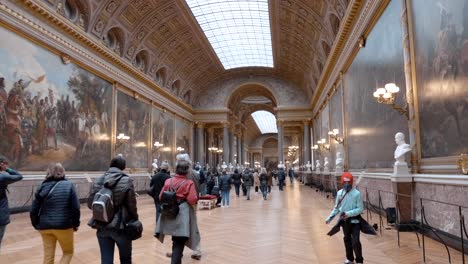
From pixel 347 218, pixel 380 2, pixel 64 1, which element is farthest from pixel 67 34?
pixel 347 218

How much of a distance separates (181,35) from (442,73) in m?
20.7

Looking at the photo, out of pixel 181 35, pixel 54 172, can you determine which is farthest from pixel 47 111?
pixel 181 35

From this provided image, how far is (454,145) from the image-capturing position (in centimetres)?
674

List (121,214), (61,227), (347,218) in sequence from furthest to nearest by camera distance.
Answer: (347,218)
(61,227)
(121,214)

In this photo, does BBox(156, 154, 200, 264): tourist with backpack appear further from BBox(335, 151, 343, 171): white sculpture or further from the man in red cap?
BBox(335, 151, 343, 171): white sculpture

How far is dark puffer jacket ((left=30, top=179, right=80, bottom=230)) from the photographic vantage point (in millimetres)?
4203

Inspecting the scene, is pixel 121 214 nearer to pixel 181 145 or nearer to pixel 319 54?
pixel 319 54

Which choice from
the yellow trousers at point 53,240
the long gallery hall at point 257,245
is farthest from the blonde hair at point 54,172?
the long gallery hall at point 257,245

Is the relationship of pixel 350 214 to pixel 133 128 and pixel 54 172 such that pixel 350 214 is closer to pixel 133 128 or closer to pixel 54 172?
pixel 54 172

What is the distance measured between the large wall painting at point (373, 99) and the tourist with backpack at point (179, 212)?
6747 millimetres

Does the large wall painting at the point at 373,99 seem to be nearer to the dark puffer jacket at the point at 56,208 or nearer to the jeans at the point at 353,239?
the jeans at the point at 353,239

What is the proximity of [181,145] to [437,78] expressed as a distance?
26488 millimetres

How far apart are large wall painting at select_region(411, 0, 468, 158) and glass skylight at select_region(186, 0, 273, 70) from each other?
1667 centimetres

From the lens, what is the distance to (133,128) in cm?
2222
